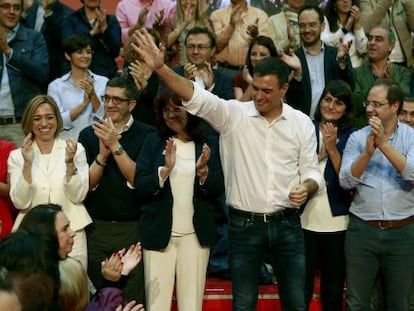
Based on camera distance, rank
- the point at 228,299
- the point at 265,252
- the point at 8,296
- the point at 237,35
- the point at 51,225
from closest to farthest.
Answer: the point at 8,296 < the point at 51,225 < the point at 265,252 < the point at 228,299 < the point at 237,35

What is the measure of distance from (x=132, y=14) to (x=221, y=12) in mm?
782

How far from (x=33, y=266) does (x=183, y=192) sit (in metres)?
2.29

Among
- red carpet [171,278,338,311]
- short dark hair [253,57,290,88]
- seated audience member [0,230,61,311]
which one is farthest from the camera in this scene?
red carpet [171,278,338,311]

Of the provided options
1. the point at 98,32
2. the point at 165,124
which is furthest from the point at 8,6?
the point at 165,124

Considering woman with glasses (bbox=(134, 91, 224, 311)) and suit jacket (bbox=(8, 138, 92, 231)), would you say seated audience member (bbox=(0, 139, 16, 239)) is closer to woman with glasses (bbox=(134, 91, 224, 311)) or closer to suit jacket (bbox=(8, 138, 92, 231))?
suit jacket (bbox=(8, 138, 92, 231))

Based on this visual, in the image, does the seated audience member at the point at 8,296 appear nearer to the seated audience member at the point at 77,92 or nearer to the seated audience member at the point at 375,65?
the seated audience member at the point at 77,92

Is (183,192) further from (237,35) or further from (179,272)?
(237,35)

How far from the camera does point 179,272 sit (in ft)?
17.5

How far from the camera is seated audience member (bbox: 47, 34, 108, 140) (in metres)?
6.38

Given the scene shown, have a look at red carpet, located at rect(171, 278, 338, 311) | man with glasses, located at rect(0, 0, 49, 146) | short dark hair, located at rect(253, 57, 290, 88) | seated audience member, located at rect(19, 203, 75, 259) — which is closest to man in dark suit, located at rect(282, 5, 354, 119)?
red carpet, located at rect(171, 278, 338, 311)

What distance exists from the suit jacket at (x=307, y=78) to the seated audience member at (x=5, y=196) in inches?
87.1

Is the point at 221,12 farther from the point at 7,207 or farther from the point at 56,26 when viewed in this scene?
the point at 7,207

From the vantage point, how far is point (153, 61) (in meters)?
4.26

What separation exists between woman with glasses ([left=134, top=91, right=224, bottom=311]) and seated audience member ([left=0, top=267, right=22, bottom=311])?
98.1 inches
